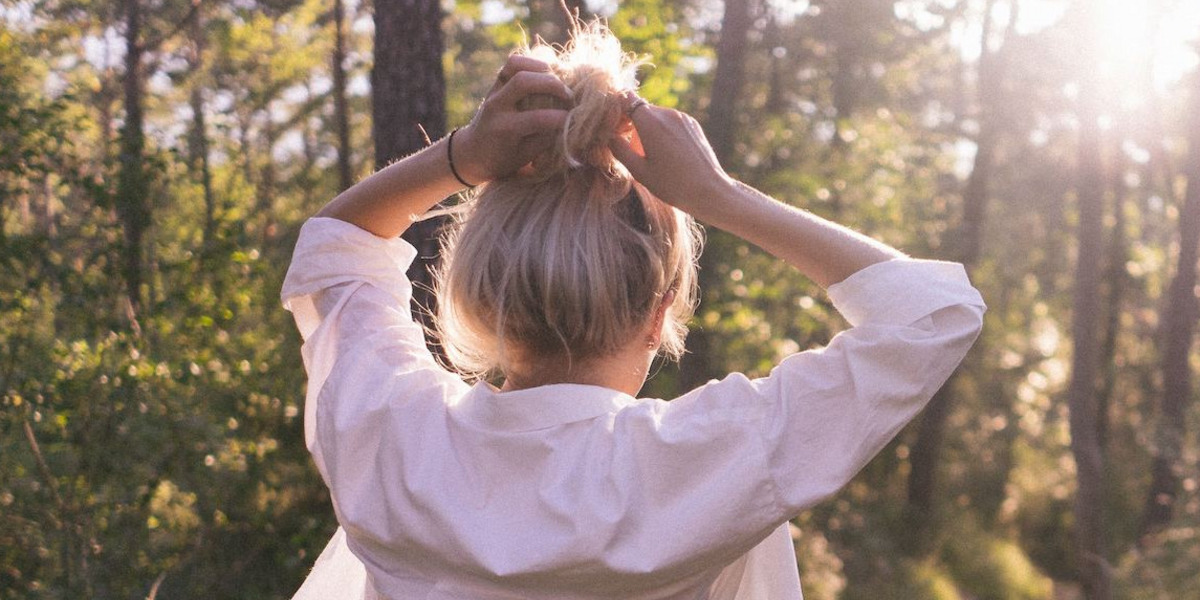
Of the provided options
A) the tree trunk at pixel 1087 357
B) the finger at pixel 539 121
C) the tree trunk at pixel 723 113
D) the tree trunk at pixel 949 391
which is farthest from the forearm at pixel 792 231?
the tree trunk at pixel 949 391

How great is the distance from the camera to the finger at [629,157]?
160cm

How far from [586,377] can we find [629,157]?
341mm

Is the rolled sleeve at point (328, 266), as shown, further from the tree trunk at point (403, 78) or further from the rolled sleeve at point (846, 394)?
the tree trunk at point (403, 78)

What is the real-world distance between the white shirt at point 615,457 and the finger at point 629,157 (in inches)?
13.0

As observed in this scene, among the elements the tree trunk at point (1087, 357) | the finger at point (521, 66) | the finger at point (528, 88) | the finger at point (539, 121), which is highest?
the finger at point (521, 66)

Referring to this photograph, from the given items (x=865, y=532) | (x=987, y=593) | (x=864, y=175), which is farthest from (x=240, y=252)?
(x=987, y=593)

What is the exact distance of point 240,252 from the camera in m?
5.06

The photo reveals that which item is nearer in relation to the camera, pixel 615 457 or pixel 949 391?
pixel 615 457

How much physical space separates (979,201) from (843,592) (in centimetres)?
728

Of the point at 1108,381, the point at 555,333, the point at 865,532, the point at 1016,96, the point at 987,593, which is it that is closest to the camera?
the point at 555,333

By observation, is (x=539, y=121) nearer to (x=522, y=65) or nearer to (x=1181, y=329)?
(x=522, y=65)

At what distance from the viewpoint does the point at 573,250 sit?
155 centimetres

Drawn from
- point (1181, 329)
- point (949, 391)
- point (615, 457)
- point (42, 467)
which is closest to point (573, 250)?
point (615, 457)

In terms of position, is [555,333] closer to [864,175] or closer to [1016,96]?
[864,175]
